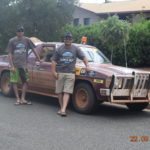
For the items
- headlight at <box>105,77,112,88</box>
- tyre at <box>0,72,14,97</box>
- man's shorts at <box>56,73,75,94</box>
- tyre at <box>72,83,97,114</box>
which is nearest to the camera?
headlight at <box>105,77,112,88</box>

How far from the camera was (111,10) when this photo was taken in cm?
3612

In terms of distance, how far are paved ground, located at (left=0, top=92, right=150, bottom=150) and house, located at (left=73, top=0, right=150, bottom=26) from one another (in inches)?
925

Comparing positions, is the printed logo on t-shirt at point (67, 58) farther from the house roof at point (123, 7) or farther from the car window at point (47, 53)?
the house roof at point (123, 7)

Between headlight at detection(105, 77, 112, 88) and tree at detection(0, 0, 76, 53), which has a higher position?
tree at detection(0, 0, 76, 53)

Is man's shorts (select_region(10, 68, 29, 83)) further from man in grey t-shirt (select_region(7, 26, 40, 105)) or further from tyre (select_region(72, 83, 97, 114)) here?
tyre (select_region(72, 83, 97, 114))

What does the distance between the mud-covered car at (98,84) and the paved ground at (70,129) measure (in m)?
0.32

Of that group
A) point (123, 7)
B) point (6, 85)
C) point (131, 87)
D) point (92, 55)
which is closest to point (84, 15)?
point (123, 7)

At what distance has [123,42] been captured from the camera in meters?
18.5

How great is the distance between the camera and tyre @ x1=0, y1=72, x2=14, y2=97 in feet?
38.5

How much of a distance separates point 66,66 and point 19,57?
1600 millimetres

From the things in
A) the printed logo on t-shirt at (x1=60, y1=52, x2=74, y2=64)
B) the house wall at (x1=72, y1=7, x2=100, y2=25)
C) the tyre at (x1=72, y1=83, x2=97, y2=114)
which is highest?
the house wall at (x1=72, y1=7, x2=100, y2=25)

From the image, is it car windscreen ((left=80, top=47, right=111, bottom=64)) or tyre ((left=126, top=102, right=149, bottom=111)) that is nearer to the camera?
tyre ((left=126, top=102, right=149, bottom=111))
